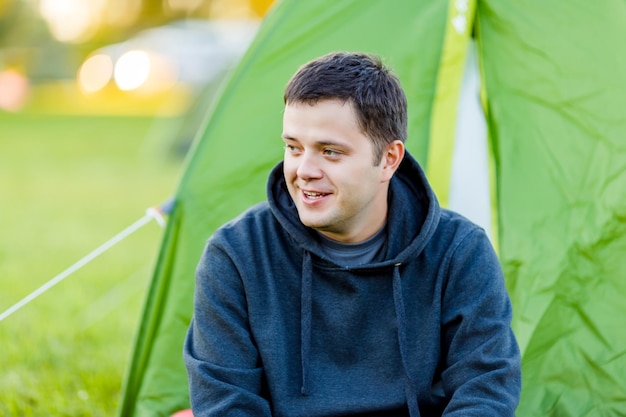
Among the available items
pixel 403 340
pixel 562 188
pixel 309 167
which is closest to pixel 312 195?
pixel 309 167

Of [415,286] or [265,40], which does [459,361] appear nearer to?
[415,286]

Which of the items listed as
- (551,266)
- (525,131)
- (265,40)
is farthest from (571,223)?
(265,40)

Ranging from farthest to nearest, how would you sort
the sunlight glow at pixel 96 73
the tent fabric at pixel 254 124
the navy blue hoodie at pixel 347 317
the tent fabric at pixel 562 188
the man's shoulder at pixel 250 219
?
the sunlight glow at pixel 96 73 → the tent fabric at pixel 254 124 → the tent fabric at pixel 562 188 → the man's shoulder at pixel 250 219 → the navy blue hoodie at pixel 347 317

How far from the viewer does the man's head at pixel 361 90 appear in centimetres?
238

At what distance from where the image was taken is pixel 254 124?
335 cm

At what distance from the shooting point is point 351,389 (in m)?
2.57

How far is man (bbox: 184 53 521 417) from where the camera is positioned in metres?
2.44

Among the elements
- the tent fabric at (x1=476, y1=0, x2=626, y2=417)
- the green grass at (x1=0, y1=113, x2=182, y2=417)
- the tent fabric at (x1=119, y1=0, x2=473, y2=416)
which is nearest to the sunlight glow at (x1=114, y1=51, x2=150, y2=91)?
the green grass at (x1=0, y1=113, x2=182, y2=417)

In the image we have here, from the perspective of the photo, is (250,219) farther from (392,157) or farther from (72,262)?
(72,262)

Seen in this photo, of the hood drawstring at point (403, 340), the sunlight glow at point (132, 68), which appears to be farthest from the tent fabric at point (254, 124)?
the sunlight glow at point (132, 68)

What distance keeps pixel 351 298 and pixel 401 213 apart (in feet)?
0.94

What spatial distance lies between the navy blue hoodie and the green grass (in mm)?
1237

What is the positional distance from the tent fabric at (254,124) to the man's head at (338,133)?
0.83 meters

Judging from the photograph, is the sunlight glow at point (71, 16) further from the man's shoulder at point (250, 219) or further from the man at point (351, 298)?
the man at point (351, 298)
